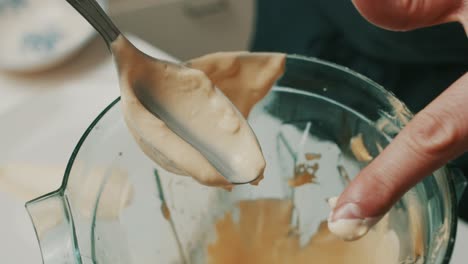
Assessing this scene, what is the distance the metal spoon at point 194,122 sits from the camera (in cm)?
36

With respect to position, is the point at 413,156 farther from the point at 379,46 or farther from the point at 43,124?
the point at 43,124

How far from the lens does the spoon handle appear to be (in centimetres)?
34

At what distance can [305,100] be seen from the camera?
1.54 ft

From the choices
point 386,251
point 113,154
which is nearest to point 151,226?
point 113,154

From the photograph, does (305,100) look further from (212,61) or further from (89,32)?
(89,32)

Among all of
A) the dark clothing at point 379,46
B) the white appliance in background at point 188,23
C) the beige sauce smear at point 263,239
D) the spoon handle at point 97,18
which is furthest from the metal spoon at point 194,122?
the white appliance in background at point 188,23

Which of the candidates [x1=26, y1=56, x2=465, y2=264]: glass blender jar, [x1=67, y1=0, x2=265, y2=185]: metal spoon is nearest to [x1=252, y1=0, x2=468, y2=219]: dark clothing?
[x1=26, y1=56, x2=465, y2=264]: glass blender jar

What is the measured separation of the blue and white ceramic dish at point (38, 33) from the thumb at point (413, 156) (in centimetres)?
40

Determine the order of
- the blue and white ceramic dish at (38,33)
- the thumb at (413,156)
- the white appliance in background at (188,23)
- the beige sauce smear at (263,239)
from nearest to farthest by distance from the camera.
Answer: the thumb at (413,156), the beige sauce smear at (263,239), the blue and white ceramic dish at (38,33), the white appliance in background at (188,23)

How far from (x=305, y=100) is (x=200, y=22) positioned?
63cm

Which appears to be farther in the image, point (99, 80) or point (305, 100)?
point (99, 80)

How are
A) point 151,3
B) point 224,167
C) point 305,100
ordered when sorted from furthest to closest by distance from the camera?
point 151,3
point 305,100
point 224,167

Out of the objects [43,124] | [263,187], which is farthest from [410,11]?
[43,124]

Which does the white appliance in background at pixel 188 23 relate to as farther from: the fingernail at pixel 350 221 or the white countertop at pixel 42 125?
the fingernail at pixel 350 221
